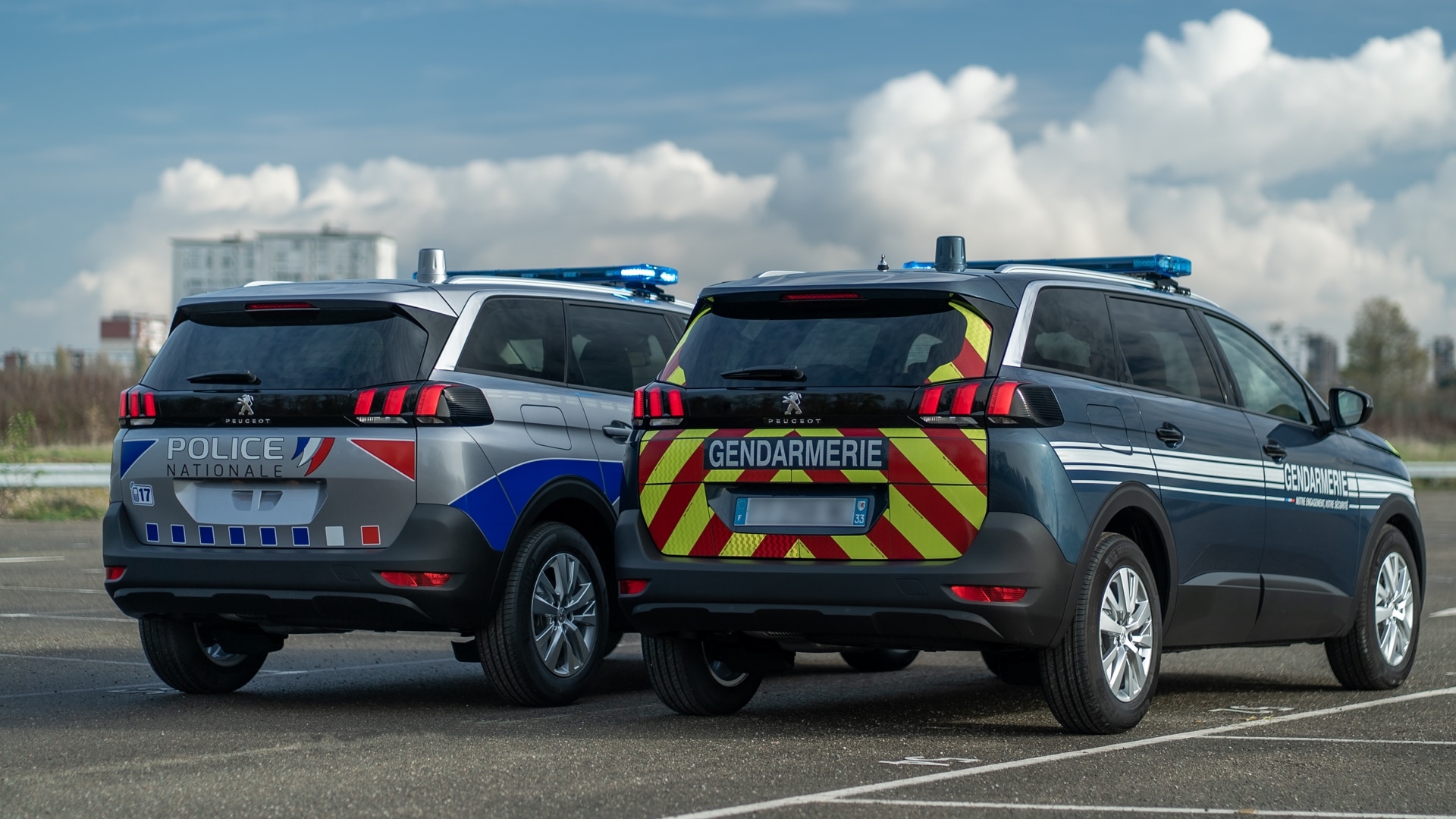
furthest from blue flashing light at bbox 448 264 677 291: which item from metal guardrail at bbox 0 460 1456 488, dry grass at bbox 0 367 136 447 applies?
dry grass at bbox 0 367 136 447

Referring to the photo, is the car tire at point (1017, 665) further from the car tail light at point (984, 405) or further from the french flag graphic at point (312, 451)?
the french flag graphic at point (312, 451)

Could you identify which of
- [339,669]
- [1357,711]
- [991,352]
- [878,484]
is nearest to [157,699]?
[339,669]

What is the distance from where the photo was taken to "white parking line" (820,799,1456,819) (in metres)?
5.40

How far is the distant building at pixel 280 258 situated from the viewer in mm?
140875

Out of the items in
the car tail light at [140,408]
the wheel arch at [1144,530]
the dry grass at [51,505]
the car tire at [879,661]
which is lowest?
the dry grass at [51,505]

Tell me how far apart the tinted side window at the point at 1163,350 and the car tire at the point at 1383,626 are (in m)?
1.62

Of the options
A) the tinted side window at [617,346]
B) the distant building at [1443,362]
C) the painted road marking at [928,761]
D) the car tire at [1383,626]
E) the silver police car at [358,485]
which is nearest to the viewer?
the painted road marking at [928,761]

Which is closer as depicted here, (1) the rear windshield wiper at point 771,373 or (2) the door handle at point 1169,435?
(1) the rear windshield wiper at point 771,373

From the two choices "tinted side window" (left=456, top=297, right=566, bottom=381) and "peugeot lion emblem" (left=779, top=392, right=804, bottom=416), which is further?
"tinted side window" (left=456, top=297, right=566, bottom=381)

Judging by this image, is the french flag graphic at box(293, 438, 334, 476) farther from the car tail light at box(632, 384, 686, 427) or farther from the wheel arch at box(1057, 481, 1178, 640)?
the wheel arch at box(1057, 481, 1178, 640)

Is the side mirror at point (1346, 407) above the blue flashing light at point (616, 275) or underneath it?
underneath

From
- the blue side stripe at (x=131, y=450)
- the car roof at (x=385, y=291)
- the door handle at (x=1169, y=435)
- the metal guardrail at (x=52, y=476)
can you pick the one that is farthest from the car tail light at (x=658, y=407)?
the metal guardrail at (x=52, y=476)

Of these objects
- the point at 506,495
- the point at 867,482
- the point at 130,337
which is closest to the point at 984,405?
the point at 867,482

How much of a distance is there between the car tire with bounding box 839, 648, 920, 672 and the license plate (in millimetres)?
3188
